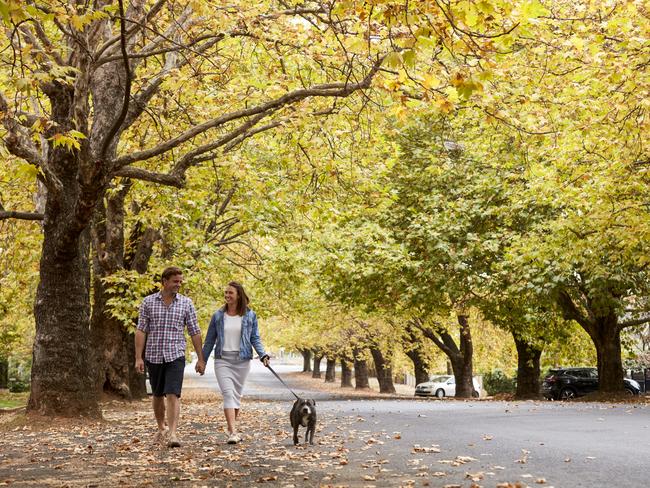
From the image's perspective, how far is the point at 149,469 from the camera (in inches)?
318

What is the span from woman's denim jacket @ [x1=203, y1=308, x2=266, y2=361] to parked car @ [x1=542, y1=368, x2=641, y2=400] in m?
26.4

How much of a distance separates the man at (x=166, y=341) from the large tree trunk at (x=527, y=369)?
21.5 meters

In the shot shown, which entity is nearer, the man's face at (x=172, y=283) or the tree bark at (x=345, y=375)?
the man's face at (x=172, y=283)

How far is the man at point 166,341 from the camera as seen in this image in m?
9.70

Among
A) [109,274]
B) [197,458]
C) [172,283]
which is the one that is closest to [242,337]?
[172,283]

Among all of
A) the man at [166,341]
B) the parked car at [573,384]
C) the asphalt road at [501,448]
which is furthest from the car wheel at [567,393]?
the man at [166,341]

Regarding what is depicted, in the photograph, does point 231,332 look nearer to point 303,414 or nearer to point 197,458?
point 303,414

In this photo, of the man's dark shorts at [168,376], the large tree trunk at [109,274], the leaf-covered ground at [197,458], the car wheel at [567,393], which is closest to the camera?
Result: the leaf-covered ground at [197,458]

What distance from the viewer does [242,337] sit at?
10.3m

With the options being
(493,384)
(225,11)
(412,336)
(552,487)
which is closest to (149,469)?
(552,487)

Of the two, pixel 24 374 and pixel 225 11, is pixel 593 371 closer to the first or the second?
pixel 225 11

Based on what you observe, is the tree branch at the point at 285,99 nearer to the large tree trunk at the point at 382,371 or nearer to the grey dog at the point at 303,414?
the grey dog at the point at 303,414

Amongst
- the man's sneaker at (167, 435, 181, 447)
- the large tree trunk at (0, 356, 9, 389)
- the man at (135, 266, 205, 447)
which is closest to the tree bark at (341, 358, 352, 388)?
the large tree trunk at (0, 356, 9, 389)

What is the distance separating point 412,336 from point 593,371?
9504mm
